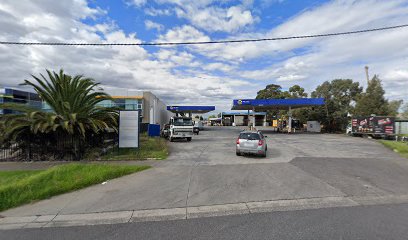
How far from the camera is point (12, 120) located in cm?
1110

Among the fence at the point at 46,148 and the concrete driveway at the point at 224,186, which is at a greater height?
the fence at the point at 46,148

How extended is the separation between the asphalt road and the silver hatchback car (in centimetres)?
747

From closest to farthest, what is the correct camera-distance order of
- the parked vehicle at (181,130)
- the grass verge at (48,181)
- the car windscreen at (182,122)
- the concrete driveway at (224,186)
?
1. the concrete driveway at (224,186)
2. the grass verge at (48,181)
3. the parked vehicle at (181,130)
4. the car windscreen at (182,122)

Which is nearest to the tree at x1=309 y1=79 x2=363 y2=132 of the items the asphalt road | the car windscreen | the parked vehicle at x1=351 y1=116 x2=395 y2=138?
the parked vehicle at x1=351 y1=116 x2=395 y2=138

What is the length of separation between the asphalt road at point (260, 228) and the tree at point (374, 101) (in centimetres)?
3577

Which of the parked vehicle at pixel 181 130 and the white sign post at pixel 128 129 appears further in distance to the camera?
the parked vehicle at pixel 181 130

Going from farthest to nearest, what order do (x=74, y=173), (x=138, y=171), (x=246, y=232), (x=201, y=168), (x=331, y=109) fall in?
(x=331, y=109), (x=201, y=168), (x=138, y=171), (x=74, y=173), (x=246, y=232)

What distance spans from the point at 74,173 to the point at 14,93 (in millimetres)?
38328

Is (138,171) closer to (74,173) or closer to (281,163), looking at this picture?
(74,173)

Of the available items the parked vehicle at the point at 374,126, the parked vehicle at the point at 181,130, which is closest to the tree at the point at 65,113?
the parked vehicle at the point at 181,130

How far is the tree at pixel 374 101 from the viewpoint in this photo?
3456 centimetres

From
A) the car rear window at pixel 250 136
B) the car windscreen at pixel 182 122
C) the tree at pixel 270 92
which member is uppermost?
the tree at pixel 270 92

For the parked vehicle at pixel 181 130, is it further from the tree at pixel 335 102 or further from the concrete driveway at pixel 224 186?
the tree at pixel 335 102

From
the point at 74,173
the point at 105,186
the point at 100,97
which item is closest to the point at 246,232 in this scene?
the point at 105,186
